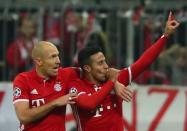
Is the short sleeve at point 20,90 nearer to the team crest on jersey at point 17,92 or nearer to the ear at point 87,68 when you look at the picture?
the team crest on jersey at point 17,92

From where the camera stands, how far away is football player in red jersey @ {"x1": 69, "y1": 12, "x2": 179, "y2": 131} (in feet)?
29.0

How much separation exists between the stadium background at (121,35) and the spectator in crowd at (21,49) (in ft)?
0.19

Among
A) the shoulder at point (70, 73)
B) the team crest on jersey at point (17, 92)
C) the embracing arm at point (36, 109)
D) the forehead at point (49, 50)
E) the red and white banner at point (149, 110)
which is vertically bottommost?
the red and white banner at point (149, 110)

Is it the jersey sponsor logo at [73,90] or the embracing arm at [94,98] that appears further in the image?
the jersey sponsor logo at [73,90]

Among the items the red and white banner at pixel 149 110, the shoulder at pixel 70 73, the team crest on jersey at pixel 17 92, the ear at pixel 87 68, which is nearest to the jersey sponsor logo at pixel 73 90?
the shoulder at pixel 70 73

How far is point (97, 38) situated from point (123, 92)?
4.57m

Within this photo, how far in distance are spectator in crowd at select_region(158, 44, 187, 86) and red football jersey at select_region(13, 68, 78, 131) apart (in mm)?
4297

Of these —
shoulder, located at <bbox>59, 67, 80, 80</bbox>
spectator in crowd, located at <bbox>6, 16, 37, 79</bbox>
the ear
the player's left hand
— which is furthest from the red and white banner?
the player's left hand

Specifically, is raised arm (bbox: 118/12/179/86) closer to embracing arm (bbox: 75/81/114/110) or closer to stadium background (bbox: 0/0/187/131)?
embracing arm (bbox: 75/81/114/110)

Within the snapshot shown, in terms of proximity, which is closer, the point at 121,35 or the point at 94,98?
the point at 94,98

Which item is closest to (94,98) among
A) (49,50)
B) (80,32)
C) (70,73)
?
(70,73)

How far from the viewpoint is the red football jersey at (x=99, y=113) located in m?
8.95

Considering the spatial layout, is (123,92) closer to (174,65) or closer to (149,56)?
(149,56)

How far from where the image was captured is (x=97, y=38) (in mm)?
13000
